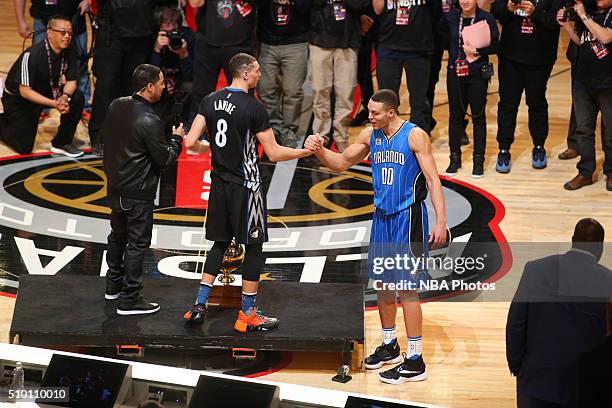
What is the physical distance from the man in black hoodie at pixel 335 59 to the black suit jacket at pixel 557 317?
5.50m

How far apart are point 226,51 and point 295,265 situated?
2.85 meters

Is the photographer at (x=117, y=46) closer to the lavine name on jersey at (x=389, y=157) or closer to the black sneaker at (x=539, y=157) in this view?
the black sneaker at (x=539, y=157)

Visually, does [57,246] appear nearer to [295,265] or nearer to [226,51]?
[295,265]

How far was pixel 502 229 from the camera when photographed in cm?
869

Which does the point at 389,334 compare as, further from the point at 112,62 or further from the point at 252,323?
the point at 112,62

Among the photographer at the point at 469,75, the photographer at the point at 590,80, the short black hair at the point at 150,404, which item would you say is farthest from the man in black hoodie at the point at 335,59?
the short black hair at the point at 150,404

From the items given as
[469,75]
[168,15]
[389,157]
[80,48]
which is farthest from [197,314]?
[80,48]

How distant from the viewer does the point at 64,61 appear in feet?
33.2

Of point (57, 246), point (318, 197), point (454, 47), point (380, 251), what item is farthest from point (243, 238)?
point (454, 47)

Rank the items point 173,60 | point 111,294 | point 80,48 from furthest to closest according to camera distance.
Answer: point 80,48, point 173,60, point 111,294

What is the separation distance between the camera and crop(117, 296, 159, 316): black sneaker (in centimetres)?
648

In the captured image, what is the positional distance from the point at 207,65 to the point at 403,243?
4510 mm

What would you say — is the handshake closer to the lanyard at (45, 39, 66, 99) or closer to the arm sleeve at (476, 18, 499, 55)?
the arm sleeve at (476, 18, 499, 55)

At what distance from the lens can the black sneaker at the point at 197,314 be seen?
6348 mm
